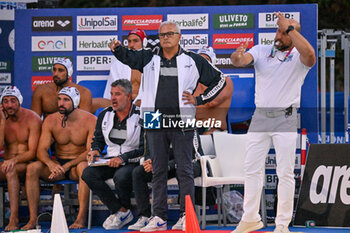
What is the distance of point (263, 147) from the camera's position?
5.77 m

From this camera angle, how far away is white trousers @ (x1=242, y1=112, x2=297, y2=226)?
5.71 metres

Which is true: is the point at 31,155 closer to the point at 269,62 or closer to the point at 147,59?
the point at 147,59

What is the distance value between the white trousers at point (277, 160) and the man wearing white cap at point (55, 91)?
287 centimetres

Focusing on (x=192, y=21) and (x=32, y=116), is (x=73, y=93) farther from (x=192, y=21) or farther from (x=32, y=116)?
(x=192, y=21)

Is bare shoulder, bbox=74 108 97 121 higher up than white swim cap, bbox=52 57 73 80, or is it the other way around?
white swim cap, bbox=52 57 73 80

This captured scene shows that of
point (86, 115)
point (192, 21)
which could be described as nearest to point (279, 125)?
point (86, 115)

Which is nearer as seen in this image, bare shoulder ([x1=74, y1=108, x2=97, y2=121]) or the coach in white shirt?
the coach in white shirt

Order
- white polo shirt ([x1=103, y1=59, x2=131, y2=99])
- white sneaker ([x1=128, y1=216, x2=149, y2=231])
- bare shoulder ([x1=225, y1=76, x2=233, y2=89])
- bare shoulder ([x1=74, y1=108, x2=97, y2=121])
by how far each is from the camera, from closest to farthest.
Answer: white sneaker ([x1=128, y1=216, x2=149, y2=231]) < bare shoulder ([x1=74, y1=108, x2=97, y2=121]) < bare shoulder ([x1=225, y1=76, x2=233, y2=89]) < white polo shirt ([x1=103, y1=59, x2=131, y2=99])

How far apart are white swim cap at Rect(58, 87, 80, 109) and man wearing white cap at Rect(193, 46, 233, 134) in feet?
4.40

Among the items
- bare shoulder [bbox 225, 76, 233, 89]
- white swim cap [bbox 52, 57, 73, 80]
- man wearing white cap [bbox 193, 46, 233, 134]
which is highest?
white swim cap [bbox 52, 57, 73, 80]

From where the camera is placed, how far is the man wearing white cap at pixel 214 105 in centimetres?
768

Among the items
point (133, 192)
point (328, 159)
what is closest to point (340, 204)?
point (328, 159)

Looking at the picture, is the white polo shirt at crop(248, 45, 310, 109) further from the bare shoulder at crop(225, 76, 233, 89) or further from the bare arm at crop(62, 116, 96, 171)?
the bare arm at crop(62, 116, 96, 171)

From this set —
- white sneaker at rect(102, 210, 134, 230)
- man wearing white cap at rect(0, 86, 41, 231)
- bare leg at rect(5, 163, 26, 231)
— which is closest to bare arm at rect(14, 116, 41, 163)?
man wearing white cap at rect(0, 86, 41, 231)
